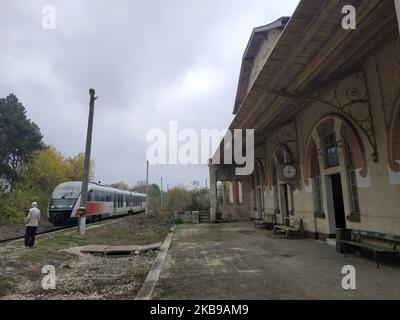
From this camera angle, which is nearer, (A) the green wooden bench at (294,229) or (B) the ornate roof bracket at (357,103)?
(B) the ornate roof bracket at (357,103)

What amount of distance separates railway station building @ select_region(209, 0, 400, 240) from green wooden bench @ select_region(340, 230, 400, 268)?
0.70 ft

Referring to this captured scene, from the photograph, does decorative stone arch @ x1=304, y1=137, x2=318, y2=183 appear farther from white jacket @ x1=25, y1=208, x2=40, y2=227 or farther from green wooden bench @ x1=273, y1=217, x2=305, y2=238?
white jacket @ x1=25, y1=208, x2=40, y2=227

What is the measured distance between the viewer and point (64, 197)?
19.2 meters

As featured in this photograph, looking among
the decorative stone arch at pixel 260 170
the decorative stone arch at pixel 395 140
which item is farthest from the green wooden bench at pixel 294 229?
the decorative stone arch at pixel 395 140

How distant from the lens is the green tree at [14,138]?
1187 inches

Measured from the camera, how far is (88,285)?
5.75m

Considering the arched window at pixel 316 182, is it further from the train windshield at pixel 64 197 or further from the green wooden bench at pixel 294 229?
the train windshield at pixel 64 197

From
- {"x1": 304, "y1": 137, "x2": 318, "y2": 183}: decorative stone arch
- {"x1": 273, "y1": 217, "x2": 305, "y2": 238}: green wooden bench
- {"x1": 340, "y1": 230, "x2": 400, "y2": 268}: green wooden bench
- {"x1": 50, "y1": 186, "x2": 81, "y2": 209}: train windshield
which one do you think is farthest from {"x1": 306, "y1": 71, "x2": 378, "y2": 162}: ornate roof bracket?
{"x1": 50, "y1": 186, "x2": 81, "y2": 209}: train windshield

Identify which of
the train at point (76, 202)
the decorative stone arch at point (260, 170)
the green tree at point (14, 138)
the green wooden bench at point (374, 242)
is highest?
the green tree at point (14, 138)

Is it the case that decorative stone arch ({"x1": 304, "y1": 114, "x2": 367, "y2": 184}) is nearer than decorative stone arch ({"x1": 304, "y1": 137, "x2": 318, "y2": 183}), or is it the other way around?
decorative stone arch ({"x1": 304, "y1": 114, "x2": 367, "y2": 184})

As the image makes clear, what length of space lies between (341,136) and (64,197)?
16094mm

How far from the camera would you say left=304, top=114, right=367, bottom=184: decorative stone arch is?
25.3ft

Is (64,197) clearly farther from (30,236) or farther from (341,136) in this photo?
(341,136)

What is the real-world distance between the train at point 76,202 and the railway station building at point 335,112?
11.8 meters
